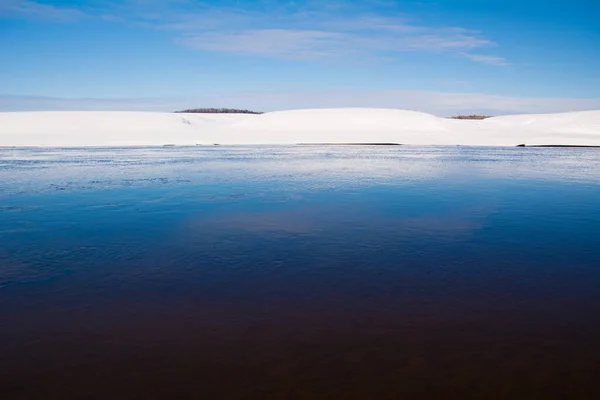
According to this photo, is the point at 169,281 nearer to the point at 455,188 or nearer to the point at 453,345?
the point at 453,345

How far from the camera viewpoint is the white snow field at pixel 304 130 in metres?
31.3

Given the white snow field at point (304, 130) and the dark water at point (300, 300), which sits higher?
the white snow field at point (304, 130)

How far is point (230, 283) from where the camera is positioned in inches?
174

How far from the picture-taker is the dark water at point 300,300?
2.85 meters

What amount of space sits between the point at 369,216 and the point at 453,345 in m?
4.34

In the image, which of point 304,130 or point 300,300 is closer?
point 300,300

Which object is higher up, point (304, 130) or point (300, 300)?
point (304, 130)

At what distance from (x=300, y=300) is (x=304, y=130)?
1370 inches

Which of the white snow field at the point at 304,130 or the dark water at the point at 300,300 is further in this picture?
the white snow field at the point at 304,130

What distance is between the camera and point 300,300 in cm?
398

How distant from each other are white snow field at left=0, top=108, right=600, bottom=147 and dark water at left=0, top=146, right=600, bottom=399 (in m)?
23.9

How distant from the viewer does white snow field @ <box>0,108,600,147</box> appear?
31312 millimetres

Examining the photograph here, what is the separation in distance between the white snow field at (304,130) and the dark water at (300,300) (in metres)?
23.9

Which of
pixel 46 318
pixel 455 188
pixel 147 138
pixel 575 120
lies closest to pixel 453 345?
pixel 46 318
